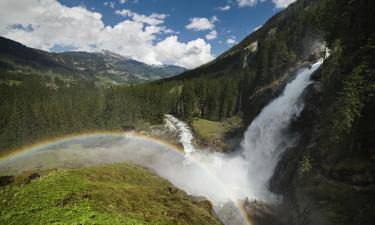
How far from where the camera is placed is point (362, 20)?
33875 mm

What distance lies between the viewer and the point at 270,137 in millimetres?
58750

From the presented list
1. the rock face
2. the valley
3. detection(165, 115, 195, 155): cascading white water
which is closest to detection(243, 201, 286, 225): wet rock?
the valley

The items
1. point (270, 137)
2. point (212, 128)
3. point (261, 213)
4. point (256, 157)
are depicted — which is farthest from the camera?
point (212, 128)

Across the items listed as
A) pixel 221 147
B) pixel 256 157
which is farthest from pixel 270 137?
pixel 221 147

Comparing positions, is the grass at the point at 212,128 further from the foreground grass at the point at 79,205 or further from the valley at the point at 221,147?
the foreground grass at the point at 79,205

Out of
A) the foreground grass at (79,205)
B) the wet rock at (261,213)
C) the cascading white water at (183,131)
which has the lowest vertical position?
the wet rock at (261,213)

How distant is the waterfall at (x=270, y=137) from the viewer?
168ft

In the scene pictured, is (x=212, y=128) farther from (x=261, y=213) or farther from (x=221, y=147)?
(x=261, y=213)

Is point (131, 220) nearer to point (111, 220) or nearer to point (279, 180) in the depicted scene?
point (111, 220)

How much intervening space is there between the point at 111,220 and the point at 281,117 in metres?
52.7

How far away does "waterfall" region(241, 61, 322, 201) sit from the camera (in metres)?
51.3

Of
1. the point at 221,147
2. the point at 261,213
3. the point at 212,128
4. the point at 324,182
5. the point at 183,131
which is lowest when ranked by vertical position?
the point at 261,213

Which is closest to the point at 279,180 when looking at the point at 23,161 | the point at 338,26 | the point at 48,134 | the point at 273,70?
the point at 338,26

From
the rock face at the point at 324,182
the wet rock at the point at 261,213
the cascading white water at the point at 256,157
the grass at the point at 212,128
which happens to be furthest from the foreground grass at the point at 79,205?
the grass at the point at 212,128
